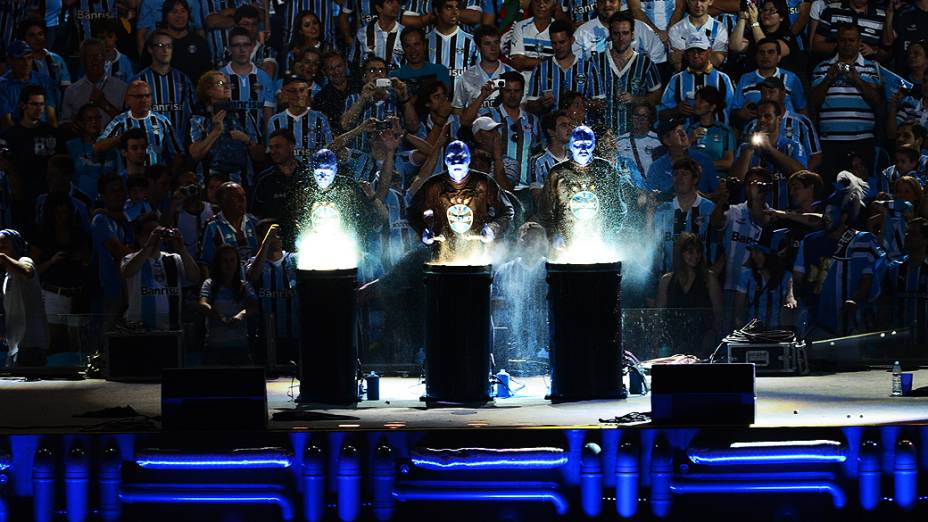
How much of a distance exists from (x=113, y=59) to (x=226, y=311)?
11.4 feet

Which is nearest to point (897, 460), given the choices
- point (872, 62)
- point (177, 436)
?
point (177, 436)

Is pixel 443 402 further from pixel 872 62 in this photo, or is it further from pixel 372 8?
pixel 872 62

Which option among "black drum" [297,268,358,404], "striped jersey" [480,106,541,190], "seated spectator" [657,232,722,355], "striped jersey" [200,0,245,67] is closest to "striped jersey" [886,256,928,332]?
"seated spectator" [657,232,722,355]

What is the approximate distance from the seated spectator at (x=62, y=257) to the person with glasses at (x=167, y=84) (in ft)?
3.86

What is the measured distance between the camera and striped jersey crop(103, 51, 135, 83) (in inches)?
555

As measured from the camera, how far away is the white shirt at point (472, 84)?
14.0m

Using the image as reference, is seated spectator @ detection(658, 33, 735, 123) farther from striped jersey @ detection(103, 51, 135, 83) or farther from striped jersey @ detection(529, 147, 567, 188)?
striped jersey @ detection(103, 51, 135, 83)

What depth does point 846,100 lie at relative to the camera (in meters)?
14.1

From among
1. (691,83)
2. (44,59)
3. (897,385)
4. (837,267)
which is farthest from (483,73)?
(897,385)

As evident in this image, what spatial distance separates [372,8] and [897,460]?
23.3 ft

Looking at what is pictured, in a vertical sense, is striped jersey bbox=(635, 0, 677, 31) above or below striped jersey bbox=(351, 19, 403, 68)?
above

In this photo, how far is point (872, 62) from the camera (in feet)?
46.9

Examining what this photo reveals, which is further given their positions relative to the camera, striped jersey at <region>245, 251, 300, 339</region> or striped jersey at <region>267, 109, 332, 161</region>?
striped jersey at <region>267, 109, 332, 161</region>

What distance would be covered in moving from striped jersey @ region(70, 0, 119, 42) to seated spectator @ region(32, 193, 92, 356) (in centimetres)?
167
